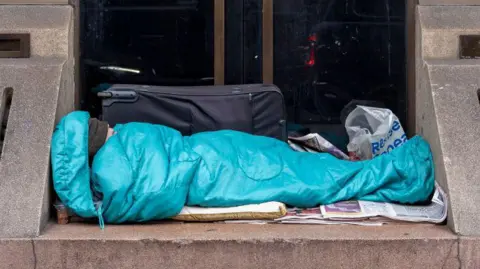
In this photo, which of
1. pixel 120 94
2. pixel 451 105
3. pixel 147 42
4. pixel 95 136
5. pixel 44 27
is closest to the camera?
pixel 95 136

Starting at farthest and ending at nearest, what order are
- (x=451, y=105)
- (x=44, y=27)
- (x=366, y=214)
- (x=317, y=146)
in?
(x=317, y=146) → (x=44, y=27) → (x=451, y=105) → (x=366, y=214)

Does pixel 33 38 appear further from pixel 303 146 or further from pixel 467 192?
pixel 467 192

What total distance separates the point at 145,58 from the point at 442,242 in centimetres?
273

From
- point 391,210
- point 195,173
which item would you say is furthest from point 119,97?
point 391,210

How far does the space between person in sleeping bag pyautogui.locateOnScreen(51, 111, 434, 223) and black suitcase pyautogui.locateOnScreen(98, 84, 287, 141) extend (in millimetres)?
312

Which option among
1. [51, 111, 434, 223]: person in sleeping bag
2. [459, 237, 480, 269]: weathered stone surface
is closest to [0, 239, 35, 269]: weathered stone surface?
[51, 111, 434, 223]: person in sleeping bag

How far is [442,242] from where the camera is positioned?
388cm

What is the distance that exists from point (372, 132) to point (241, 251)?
1.72 m

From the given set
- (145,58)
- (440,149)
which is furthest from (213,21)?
(440,149)

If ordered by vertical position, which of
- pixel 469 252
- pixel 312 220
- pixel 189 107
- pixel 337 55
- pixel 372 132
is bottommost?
pixel 469 252

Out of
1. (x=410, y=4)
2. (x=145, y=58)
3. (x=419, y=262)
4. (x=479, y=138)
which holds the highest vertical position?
(x=410, y=4)

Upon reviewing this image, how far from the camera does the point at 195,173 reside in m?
4.23

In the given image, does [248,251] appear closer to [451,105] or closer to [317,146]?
[317,146]

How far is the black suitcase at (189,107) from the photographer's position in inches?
193
